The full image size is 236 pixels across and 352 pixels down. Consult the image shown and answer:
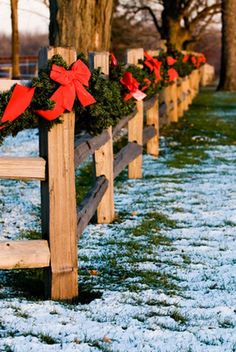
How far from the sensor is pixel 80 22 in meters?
12.1

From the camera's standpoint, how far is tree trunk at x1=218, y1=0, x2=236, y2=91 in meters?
30.7

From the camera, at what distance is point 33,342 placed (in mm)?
3902

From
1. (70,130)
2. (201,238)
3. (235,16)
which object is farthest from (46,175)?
(235,16)

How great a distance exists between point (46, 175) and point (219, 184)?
5.27 metres

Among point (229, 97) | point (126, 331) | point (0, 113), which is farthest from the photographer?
point (229, 97)

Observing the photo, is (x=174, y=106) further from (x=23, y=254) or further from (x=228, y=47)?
(x=228, y=47)

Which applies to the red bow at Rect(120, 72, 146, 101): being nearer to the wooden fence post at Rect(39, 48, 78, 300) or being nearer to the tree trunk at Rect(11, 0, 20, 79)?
the wooden fence post at Rect(39, 48, 78, 300)

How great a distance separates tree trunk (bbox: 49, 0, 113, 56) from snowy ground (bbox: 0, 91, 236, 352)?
3.67 metres

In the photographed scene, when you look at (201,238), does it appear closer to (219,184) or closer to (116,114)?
(116,114)

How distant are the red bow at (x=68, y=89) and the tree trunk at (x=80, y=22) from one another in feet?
24.6

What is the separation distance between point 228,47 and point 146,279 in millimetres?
27406

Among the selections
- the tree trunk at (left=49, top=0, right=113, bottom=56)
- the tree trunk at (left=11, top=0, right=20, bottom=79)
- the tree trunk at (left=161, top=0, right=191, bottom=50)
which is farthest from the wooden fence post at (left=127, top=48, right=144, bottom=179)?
the tree trunk at (left=161, top=0, right=191, bottom=50)

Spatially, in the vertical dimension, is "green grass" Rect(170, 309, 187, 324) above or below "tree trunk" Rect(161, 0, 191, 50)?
below

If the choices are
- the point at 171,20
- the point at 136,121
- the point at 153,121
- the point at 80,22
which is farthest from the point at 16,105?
the point at 171,20
